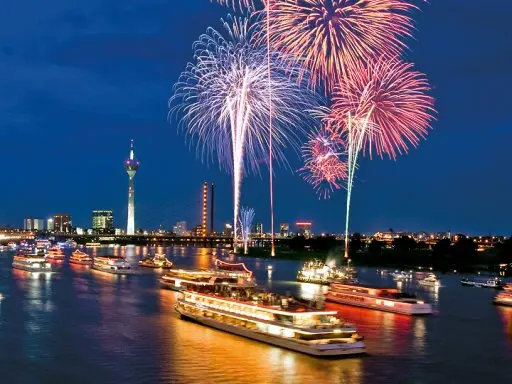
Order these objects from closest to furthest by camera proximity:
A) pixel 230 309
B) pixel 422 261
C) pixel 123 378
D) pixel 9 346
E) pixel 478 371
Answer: pixel 123 378 → pixel 478 371 → pixel 9 346 → pixel 230 309 → pixel 422 261

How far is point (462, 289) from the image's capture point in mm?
69938

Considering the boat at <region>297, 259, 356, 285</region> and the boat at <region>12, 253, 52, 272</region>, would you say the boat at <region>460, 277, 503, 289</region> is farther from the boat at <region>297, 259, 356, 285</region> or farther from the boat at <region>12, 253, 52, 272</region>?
the boat at <region>12, 253, 52, 272</region>

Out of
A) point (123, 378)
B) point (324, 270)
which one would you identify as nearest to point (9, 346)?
point (123, 378)

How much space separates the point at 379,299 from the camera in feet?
161

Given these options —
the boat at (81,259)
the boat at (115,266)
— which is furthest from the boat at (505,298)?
the boat at (81,259)

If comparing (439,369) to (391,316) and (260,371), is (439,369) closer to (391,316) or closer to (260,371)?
(260,371)

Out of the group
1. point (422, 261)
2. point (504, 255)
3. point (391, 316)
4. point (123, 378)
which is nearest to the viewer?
point (123, 378)

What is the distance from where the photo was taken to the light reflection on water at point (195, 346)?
87.7 feet

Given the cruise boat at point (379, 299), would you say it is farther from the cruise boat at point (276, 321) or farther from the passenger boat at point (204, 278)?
the cruise boat at point (276, 321)

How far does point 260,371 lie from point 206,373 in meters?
2.16

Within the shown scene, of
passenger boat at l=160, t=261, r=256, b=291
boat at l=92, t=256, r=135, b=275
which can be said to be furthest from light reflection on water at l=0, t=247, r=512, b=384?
boat at l=92, t=256, r=135, b=275

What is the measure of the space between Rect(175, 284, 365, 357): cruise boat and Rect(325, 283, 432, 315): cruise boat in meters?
13.6

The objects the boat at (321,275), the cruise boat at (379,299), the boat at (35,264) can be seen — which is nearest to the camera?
the cruise boat at (379,299)

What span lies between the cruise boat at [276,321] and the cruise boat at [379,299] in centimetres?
1361
